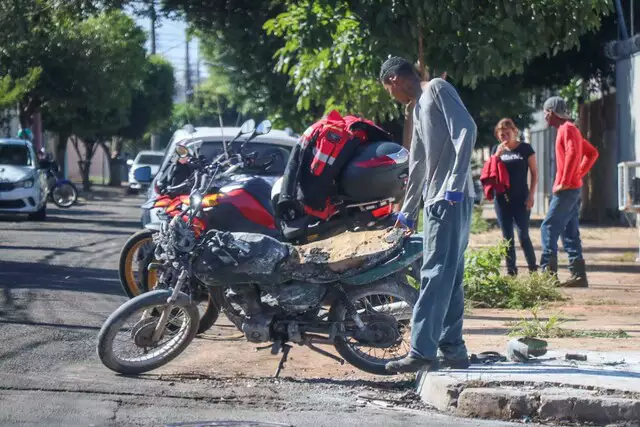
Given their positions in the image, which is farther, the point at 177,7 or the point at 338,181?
the point at 177,7

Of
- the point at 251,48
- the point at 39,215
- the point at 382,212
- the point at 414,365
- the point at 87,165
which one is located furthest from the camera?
the point at 87,165

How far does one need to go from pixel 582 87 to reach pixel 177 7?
11.3m

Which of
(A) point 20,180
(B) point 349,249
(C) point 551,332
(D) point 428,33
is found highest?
(D) point 428,33

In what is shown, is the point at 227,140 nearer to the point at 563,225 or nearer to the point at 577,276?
the point at 563,225

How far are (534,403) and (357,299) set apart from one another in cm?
159

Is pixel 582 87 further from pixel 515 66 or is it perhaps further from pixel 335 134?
pixel 335 134

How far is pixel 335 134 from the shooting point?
834 centimetres

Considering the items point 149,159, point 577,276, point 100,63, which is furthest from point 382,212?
point 149,159

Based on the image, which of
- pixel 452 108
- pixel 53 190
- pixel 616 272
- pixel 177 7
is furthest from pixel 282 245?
pixel 53 190

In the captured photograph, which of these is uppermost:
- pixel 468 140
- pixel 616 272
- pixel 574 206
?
pixel 468 140

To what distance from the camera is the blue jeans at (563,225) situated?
1195cm

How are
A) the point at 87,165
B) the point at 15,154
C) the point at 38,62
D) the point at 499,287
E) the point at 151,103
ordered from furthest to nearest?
the point at 151,103, the point at 87,165, the point at 38,62, the point at 15,154, the point at 499,287

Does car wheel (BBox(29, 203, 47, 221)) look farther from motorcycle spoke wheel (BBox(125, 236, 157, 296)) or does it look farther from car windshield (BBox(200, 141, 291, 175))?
motorcycle spoke wheel (BBox(125, 236, 157, 296))

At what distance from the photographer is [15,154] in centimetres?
2395
